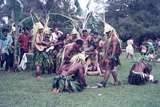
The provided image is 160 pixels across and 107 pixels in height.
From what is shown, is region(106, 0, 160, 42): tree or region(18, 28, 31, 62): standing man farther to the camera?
region(106, 0, 160, 42): tree

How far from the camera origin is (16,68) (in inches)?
585

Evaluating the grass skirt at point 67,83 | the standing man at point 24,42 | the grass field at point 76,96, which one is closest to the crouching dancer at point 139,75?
the grass field at point 76,96

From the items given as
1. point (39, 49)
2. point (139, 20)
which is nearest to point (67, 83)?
point (39, 49)

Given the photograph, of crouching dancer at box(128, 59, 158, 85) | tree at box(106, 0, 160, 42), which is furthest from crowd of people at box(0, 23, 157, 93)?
tree at box(106, 0, 160, 42)

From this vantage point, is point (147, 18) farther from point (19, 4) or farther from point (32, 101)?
point (32, 101)

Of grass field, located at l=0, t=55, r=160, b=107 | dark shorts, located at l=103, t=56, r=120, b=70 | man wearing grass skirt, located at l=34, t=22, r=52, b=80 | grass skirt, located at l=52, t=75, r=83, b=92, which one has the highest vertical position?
man wearing grass skirt, located at l=34, t=22, r=52, b=80

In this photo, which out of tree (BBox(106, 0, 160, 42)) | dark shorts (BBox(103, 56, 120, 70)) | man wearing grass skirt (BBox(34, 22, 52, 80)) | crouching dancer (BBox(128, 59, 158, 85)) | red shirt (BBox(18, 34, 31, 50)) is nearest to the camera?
dark shorts (BBox(103, 56, 120, 70))

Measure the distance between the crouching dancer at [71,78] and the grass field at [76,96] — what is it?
235 millimetres

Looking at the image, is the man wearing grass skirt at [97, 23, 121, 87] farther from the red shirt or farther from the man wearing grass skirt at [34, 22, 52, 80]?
the red shirt

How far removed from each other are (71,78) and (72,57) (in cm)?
85

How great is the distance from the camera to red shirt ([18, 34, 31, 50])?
602 inches

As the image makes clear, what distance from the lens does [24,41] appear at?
15.3 m

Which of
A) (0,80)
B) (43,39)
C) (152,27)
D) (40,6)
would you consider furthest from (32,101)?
(152,27)

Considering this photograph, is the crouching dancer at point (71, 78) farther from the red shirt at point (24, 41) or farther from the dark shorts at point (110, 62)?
the red shirt at point (24, 41)
